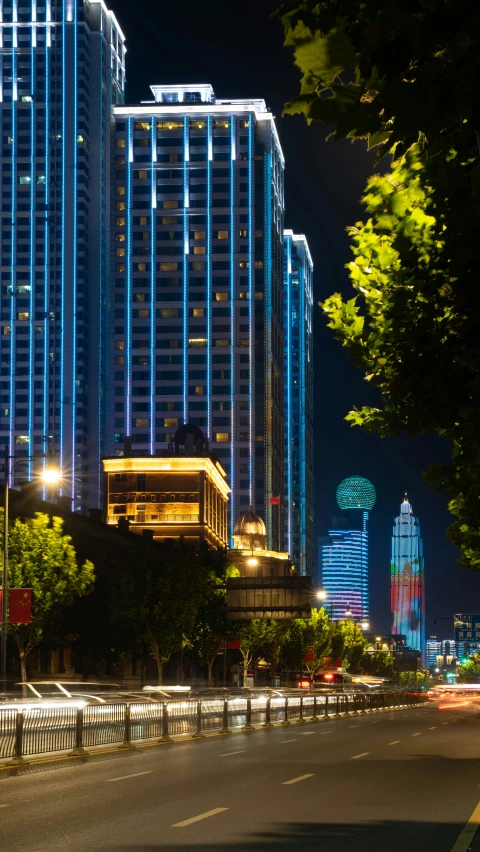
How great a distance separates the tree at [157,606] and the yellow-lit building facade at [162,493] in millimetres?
75509

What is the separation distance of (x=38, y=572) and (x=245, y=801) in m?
44.3

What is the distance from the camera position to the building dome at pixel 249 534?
186250 millimetres

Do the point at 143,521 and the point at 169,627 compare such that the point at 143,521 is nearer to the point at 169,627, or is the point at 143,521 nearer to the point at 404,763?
the point at 169,627

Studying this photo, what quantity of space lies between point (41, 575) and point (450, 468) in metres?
48.6

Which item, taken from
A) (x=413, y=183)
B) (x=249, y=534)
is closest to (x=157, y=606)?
(x=413, y=183)

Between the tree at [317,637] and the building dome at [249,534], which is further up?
the building dome at [249,534]

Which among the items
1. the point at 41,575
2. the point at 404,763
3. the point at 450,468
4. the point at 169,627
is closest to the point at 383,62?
the point at 450,468

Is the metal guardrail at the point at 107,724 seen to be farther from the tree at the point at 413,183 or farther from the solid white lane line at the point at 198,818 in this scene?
the tree at the point at 413,183

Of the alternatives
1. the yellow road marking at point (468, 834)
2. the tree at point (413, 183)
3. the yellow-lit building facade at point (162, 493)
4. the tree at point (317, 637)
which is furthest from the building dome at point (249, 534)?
the yellow road marking at point (468, 834)

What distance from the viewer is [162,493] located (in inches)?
6575

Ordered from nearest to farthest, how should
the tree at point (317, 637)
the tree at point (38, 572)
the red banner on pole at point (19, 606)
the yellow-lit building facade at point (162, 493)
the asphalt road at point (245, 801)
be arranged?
1. the asphalt road at point (245, 801)
2. the red banner on pole at point (19, 606)
3. the tree at point (38, 572)
4. the tree at point (317, 637)
5. the yellow-lit building facade at point (162, 493)

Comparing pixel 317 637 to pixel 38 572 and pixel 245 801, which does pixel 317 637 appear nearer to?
pixel 38 572

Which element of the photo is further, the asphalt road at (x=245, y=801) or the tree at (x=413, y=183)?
the asphalt road at (x=245, y=801)

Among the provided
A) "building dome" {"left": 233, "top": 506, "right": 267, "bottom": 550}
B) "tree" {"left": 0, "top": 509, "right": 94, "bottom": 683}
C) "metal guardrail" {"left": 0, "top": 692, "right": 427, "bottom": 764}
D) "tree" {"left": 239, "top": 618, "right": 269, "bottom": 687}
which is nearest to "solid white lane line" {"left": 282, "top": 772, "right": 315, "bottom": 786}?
"metal guardrail" {"left": 0, "top": 692, "right": 427, "bottom": 764}
